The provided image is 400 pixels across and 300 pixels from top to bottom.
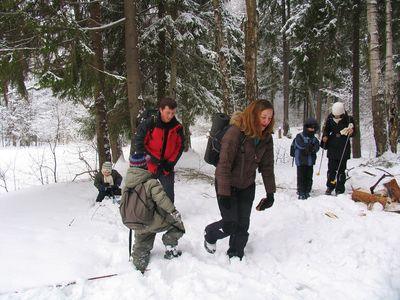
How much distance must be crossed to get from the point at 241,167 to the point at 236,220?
649mm

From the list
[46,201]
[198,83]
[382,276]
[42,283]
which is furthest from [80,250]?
[198,83]

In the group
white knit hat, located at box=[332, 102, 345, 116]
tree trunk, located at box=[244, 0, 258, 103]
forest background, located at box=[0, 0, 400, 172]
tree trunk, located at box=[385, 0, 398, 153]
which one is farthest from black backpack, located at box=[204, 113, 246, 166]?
tree trunk, located at box=[385, 0, 398, 153]

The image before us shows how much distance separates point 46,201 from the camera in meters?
6.63

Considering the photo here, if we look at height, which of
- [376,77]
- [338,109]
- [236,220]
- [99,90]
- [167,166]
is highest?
[376,77]

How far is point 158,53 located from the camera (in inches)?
436

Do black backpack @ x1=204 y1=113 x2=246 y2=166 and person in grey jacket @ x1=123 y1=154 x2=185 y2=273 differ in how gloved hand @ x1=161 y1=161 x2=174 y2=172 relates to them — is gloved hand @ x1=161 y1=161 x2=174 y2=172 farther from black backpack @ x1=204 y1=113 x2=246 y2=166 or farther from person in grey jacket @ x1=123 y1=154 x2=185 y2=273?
black backpack @ x1=204 y1=113 x2=246 y2=166

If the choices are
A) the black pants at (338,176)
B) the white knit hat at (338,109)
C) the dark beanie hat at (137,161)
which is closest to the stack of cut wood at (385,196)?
the black pants at (338,176)

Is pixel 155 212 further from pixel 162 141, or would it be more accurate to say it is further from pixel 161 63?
pixel 161 63

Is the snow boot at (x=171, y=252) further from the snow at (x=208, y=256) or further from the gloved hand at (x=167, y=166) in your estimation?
the gloved hand at (x=167, y=166)

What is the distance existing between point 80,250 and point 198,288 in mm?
1729

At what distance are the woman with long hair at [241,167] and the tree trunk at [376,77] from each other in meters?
6.64

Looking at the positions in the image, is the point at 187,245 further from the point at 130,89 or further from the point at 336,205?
the point at 130,89

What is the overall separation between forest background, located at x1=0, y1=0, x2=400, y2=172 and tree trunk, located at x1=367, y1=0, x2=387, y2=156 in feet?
0.08

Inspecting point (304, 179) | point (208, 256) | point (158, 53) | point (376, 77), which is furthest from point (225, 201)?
point (158, 53)
